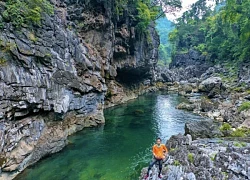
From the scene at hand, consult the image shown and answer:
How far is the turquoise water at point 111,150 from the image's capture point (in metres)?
16.0

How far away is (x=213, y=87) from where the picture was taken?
4503 centimetres

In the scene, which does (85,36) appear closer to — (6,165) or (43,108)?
(43,108)

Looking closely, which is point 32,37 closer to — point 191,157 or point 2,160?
point 2,160

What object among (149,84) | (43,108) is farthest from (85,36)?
(149,84)

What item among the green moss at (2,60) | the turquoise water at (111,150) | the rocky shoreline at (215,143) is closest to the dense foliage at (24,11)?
the green moss at (2,60)

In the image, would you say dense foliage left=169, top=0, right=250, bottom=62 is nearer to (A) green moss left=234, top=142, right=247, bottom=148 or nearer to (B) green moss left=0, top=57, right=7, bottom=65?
(A) green moss left=234, top=142, right=247, bottom=148

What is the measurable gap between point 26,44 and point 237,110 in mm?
25005

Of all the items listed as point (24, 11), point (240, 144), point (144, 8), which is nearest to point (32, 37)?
point (24, 11)

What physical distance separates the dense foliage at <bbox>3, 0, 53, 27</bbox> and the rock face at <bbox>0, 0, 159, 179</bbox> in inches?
24.6

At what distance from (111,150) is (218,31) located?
6226 centimetres

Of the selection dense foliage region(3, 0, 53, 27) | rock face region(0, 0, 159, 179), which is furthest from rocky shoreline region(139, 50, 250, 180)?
dense foliage region(3, 0, 53, 27)

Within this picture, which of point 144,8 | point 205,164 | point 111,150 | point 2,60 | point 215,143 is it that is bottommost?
point 111,150

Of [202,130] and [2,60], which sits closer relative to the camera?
[2,60]

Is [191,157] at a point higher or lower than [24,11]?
lower
